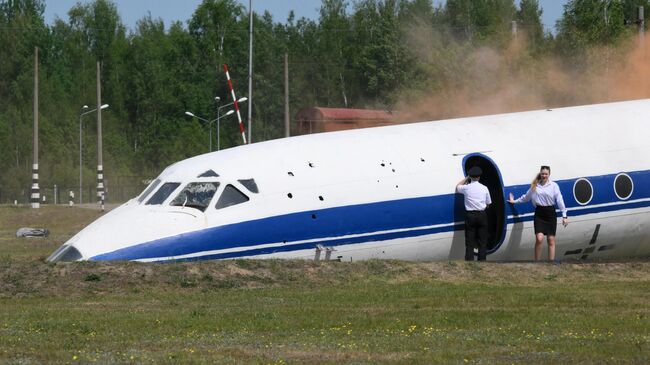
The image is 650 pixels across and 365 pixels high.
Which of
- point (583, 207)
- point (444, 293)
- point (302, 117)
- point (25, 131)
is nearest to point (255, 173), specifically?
point (444, 293)

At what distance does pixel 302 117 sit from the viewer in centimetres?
7425

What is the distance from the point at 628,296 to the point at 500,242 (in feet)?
19.3

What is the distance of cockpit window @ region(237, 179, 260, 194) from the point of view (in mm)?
25062

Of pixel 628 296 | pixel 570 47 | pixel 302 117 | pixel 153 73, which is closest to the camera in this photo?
pixel 628 296

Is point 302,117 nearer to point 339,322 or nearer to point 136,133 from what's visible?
point 136,133

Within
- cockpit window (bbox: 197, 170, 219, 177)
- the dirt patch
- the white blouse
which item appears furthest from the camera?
the white blouse

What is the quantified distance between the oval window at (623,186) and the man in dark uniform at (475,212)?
3.03m

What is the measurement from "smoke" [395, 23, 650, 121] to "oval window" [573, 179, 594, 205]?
13.4 metres

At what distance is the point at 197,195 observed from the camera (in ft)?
82.6

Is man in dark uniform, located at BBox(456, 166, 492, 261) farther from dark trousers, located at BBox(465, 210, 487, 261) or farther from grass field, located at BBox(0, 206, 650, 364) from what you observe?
grass field, located at BBox(0, 206, 650, 364)

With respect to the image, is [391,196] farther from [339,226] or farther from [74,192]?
[74,192]

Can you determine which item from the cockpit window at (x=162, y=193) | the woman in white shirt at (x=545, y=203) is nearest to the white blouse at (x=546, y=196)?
the woman in white shirt at (x=545, y=203)

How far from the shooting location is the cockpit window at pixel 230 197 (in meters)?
24.9

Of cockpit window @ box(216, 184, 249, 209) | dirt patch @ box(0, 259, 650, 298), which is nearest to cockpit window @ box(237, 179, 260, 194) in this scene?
cockpit window @ box(216, 184, 249, 209)
